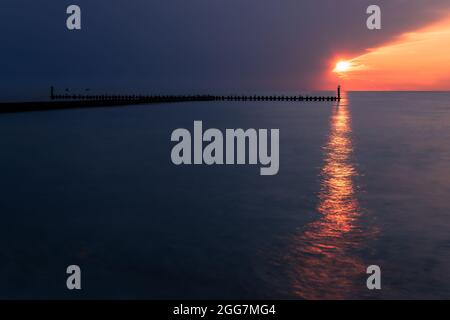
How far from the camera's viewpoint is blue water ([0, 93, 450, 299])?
774 cm

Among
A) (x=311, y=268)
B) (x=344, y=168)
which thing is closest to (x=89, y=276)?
(x=311, y=268)

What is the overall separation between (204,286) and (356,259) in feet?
9.70

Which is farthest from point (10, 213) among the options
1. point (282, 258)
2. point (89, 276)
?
point (282, 258)

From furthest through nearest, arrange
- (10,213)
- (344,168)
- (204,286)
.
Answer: (344,168), (10,213), (204,286)

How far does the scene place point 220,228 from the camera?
432 inches

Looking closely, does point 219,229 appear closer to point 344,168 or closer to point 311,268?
point 311,268

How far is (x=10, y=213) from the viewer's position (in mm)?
11961

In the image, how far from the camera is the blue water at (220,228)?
25.4 feet
